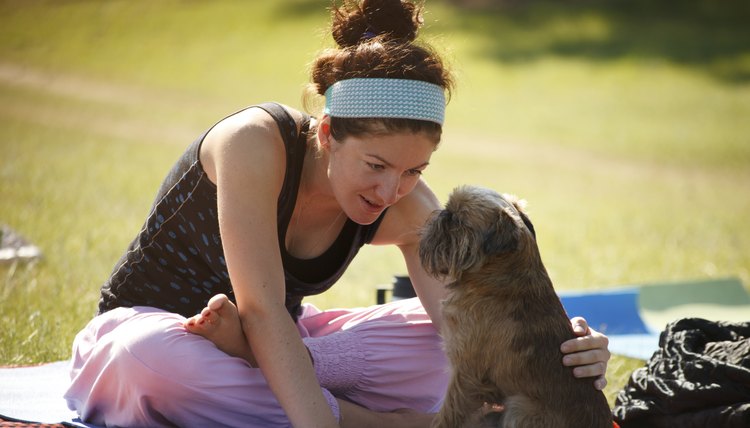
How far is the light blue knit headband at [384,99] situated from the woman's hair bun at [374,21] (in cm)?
34

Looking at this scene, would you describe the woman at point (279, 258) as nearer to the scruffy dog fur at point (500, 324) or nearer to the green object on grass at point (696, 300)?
the scruffy dog fur at point (500, 324)

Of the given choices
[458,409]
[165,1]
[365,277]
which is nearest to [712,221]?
[365,277]

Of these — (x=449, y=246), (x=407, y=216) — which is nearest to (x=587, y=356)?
(x=449, y=246)

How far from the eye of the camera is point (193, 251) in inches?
162

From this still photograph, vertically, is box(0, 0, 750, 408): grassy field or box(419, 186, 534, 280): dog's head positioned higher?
box(0, 0, 750, 408): grassy field

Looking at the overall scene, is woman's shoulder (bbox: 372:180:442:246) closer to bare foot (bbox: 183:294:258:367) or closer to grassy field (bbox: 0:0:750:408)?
grassy field (bbox: 0:0:750:408)

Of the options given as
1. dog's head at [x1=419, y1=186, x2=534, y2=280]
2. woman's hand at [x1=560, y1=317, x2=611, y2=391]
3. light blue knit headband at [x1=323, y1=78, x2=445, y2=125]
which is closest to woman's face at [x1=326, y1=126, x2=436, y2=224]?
light blue knit headband at [x1=323, y1=78, x2=445, y2=125]

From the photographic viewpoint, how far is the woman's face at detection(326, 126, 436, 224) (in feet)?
12.0

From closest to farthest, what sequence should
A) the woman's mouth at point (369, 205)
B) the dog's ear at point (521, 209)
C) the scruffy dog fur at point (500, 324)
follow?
the scruffy dog fur at point (500, 324), the dog's ear at point (521, 209), the woman's mouth at point (369, 205)

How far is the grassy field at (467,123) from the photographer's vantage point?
30.2 feet

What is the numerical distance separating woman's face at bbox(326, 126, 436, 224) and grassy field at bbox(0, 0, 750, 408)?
0.67m

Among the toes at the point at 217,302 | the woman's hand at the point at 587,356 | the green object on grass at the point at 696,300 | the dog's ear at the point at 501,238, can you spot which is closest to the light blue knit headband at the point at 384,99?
the dog's ear at the point at 501,238

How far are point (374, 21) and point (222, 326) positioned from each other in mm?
1613

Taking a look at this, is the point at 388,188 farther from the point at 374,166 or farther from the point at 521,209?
the point at 521,209
